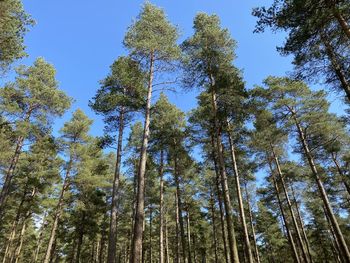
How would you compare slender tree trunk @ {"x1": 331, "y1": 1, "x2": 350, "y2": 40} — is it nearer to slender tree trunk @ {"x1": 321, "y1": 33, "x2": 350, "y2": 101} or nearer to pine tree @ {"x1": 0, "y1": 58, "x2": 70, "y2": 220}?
slender tree trunk @ {"x1": 321, "y1": 33, "x2": 350, "y2": 101}

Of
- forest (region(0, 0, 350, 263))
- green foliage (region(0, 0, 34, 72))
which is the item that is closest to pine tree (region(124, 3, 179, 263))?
forest (region(0, 0, 350, 263))

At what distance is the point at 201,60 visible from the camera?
14.6 m

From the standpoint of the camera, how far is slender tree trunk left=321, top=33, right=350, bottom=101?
996 centimetres

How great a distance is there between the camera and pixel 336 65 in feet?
34.0

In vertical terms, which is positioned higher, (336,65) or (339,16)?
(339,16)

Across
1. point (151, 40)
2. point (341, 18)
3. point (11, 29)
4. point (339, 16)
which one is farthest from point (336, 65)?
point (11, 29)

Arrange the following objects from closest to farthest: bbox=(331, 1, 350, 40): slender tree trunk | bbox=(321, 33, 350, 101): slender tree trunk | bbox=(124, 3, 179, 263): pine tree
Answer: bbox=(331, 1, 350, 40): slender tree trunk
bbox=(321, 33, 350, 101): slender tree trunk
bbox=(124, 3, 179, 263): pine tree

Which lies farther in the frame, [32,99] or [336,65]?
[32,99]

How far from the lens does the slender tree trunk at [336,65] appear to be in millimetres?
9962

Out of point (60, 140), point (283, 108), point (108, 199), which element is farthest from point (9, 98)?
point (283, 108)

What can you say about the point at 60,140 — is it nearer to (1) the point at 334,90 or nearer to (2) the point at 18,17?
(2) the point at 18,17

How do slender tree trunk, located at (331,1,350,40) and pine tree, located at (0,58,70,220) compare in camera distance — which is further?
pine tree, located at (0,58,70,220)

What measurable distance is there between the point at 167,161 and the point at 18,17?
519 inches

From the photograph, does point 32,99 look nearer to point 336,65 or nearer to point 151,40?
point 151,40
